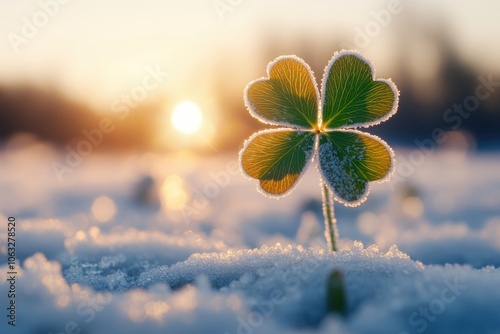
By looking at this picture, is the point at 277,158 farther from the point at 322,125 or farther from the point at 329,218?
the point at 329,218

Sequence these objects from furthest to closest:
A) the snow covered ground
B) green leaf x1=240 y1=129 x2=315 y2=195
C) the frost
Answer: green leaf x1=240 y1=129 x2=315 y2=195 → the frost → the snow covered ground

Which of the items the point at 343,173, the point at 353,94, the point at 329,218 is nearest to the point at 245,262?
the point at 329,218

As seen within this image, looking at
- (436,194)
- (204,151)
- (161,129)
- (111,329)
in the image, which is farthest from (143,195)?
(161,129)

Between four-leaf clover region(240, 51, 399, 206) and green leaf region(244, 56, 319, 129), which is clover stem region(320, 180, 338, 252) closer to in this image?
four-leaf clover region(240, 51, 399, 206)

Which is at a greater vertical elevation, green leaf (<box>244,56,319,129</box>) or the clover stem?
green leaf (<box>244,56,319,129</box>)

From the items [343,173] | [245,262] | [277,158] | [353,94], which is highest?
[353,94]

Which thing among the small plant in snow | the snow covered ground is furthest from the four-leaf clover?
the snow covered ground

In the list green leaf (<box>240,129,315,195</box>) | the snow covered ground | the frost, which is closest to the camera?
the snow covered ground

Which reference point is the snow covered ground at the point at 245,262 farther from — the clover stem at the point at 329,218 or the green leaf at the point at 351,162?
the green leaf at the point at 351,162
